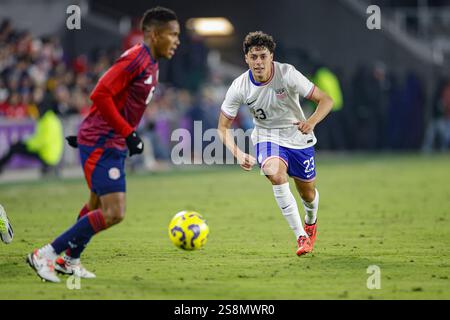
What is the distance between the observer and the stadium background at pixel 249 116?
34.5ft

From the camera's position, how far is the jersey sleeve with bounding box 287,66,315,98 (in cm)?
908

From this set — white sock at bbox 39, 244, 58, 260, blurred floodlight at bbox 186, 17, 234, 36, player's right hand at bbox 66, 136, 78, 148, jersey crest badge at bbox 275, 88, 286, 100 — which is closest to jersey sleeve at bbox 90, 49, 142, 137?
player's right hand at bbox 66, 136, 78, 148

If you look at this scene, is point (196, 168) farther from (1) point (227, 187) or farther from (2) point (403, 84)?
(2) point (403, 84)

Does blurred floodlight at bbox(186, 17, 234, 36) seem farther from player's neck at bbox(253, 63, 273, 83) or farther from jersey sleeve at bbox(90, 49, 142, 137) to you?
jersey sleeve at bbox(90, 49, 142, 137)

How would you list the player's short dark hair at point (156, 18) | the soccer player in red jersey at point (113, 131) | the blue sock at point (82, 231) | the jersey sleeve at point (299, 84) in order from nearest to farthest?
1. the soccer player in red jersey at point (113, 131)
2. the blue sock at point (82, 231)
3. the player's short dark hair at point (156, 18)
4. the jersey sleeve at point (299, 84)

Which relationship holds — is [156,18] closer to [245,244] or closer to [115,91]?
[115,91]

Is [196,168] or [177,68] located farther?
[177,68]

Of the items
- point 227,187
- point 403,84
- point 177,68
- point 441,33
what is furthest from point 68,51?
point 441,33

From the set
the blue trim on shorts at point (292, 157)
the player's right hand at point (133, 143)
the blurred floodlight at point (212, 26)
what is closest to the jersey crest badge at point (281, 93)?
the blue trim on shorts at point (292, 157)

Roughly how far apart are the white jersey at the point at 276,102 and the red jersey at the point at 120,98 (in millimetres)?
1754

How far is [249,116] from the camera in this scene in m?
29.1

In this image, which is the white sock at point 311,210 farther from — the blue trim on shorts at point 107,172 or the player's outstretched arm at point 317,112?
the blue trim on shorts at point 107,172
